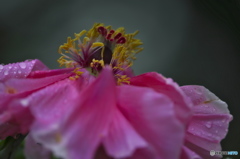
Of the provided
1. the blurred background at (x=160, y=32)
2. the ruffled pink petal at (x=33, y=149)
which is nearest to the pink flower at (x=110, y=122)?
the ruffled pink petal at (x=33, y=149)

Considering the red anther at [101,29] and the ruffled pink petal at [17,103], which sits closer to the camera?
the ruffled pink petal at [17,103]

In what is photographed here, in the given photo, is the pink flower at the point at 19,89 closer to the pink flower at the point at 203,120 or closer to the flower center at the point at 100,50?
the flower center at the point at 100,50

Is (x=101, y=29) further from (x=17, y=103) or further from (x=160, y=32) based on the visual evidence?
(x=160, y=32)

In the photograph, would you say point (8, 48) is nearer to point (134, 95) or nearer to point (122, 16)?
point (122, 16)

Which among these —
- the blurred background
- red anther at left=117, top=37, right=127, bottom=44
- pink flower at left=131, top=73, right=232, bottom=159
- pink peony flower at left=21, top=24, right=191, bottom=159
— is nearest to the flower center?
red anther at left=117, top=37, right=127, bottom=44

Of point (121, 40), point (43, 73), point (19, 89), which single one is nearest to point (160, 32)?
point (121, 40)

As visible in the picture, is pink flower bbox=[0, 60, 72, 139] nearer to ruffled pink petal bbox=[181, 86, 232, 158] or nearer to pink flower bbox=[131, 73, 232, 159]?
pink flower bbox=[131, 73, 232, 159]
